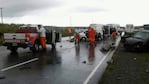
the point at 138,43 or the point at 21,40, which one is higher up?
the point at 21,40

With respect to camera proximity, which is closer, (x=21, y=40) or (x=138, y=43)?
(x=21, y=40)

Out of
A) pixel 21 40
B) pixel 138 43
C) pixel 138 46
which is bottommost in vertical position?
pixel 138 46

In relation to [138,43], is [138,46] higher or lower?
lower

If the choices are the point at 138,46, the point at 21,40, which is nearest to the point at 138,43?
the point at 138,46

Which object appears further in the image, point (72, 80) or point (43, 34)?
point (43, 34)

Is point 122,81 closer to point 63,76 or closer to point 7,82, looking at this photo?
point 63,76

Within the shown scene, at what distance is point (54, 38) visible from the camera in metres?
24.5

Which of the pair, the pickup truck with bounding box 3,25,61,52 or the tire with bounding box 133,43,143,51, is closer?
the pickup truck with bounding box 3,25,61,52

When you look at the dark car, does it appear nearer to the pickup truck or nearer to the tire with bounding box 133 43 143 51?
the tire with bounding box 133 43 143 51

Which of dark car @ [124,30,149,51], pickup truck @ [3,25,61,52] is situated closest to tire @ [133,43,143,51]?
dark car @ [124,30,149,51]

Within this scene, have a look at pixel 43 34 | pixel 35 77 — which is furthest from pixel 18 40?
pixel 35 77

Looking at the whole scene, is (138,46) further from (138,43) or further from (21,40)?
(21,40)

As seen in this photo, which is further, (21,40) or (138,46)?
(138,46)

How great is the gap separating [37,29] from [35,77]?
39.0 ft
